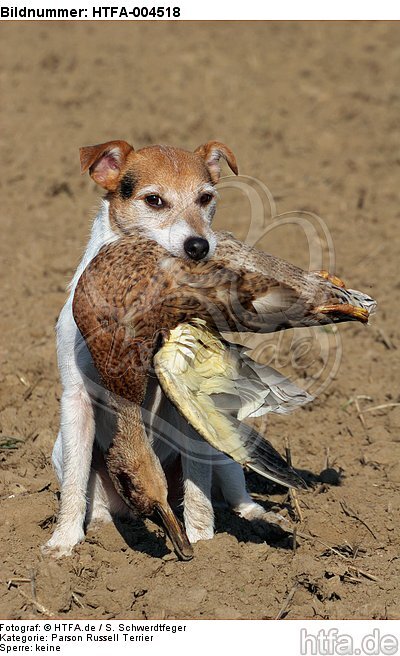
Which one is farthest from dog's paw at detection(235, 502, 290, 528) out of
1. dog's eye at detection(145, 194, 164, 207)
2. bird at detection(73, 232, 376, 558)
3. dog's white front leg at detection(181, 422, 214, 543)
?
dog's eye at detection(145, 194, 164, 207)

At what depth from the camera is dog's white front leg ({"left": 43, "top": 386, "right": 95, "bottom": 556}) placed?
617 centimetres

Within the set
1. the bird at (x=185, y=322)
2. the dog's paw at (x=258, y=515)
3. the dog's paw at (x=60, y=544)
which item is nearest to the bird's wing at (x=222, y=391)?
the bird at (x=185, y=322)

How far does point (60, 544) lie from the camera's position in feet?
20.1

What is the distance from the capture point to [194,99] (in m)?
14.9

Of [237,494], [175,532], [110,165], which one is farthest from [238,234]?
[175,532]

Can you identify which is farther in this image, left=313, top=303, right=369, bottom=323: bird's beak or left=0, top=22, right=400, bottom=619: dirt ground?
left=0, top=22, right=400, bottom=619: dirt ground

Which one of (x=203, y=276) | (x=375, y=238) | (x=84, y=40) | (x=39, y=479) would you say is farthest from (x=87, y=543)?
(x=84, y=40)

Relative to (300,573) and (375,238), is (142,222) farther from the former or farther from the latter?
(375,238)

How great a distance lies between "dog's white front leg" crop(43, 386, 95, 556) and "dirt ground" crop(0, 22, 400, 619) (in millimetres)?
153

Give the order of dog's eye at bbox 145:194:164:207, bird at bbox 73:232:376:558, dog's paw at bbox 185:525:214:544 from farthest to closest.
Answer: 1. dog's eye at bbox 145:194:164:207
2. dog's paw at bbox 185:525:214:544
3. bird at bbox 73:232:376:558

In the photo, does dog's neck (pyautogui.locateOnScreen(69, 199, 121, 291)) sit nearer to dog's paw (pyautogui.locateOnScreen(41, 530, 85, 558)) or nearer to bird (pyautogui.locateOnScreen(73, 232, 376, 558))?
bird (pyautogui.locateOnScreen(73, 232, 376, 558))

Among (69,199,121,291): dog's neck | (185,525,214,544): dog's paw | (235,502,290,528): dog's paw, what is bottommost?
(235,502,290,528): dog's paw

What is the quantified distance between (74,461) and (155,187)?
6.26 feet

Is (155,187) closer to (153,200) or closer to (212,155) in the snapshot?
(153,200)
